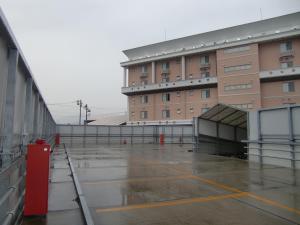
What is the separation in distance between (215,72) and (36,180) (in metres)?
46.4

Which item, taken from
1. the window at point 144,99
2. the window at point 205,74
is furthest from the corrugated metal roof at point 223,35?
the window at point 144,99

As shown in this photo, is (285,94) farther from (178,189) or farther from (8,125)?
(8,125)

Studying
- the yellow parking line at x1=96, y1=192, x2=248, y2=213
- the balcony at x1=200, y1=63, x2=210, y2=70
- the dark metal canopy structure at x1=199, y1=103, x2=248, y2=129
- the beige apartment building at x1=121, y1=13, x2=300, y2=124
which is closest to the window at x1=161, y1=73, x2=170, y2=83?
the beige apartment building at x1=121, y1=13, x2=300, y2=124

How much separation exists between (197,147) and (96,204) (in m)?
15.3

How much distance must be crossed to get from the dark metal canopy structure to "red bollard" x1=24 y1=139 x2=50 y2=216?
1490 centimetres

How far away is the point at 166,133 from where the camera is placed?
34719mm

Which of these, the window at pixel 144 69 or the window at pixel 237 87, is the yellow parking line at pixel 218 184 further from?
the window at pixel 144 69

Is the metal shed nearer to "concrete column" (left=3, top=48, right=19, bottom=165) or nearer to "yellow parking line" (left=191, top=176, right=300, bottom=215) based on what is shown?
"yellow parking line" (left=191, top=176, right=300, bottom=215)

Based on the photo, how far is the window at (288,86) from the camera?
39.7m

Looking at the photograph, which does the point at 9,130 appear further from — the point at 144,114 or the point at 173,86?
the point at 144,114

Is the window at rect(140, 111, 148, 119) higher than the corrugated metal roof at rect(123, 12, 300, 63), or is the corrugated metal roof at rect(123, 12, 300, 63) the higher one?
the corrugated metal roof at rect(123, 12, 300, 63)

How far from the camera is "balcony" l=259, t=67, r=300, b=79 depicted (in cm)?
3881

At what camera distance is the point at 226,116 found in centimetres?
1961

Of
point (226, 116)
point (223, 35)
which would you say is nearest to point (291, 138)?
point (226, 116)
